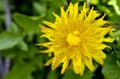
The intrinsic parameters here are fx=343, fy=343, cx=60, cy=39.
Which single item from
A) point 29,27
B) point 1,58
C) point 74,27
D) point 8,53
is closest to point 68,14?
point 74,27

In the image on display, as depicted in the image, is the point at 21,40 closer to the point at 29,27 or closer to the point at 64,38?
the point at 29,27

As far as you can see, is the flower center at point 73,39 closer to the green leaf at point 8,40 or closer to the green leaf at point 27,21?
the green leaf at point 27,21

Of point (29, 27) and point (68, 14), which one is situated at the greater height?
point (68, 14)

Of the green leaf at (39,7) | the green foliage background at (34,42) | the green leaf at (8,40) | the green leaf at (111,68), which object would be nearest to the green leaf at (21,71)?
the green foliage background at (34,42)

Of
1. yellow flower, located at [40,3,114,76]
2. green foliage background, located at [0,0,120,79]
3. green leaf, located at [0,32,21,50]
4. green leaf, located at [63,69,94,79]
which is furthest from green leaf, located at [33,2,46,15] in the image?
yellow flower, located at [40,3,114,76]

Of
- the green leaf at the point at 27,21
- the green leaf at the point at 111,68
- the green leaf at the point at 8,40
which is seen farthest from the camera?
the green leaf at the point at 8,40

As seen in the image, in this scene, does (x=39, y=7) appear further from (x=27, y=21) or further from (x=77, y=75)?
(x=77, y=75)

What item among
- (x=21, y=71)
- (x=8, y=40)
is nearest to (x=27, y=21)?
(x=8, y=40)
